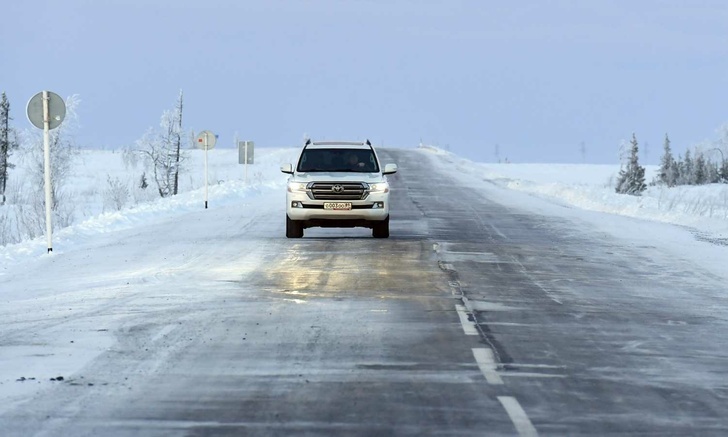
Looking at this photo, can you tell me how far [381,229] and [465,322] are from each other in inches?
447

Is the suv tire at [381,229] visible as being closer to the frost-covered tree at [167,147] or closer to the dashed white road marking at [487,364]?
the dashed white road marking at [487,364]

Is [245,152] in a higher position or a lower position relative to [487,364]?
higher

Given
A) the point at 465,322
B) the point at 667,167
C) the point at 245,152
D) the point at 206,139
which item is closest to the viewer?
the point at 465,322

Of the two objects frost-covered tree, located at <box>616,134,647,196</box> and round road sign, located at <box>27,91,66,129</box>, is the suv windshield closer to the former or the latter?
round road sign, located at <box>27,91,66,129</box>

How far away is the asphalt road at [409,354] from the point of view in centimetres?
688

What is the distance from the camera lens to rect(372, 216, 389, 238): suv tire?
22.5m

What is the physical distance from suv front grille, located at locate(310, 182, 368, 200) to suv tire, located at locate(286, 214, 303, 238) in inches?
35.1

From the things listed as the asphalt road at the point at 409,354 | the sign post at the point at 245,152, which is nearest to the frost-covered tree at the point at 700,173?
the sign post at the point at 245,152

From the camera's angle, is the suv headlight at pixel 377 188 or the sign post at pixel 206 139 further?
the sign post at pixel 206 139

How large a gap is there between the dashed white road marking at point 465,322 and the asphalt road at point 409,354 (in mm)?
57

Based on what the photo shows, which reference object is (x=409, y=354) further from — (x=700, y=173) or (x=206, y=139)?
(x=700, y=173)

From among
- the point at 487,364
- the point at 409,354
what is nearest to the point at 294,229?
the point at 409,354

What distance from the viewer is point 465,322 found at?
1135 cm

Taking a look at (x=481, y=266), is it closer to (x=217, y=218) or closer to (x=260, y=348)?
(x=260, y=348)
